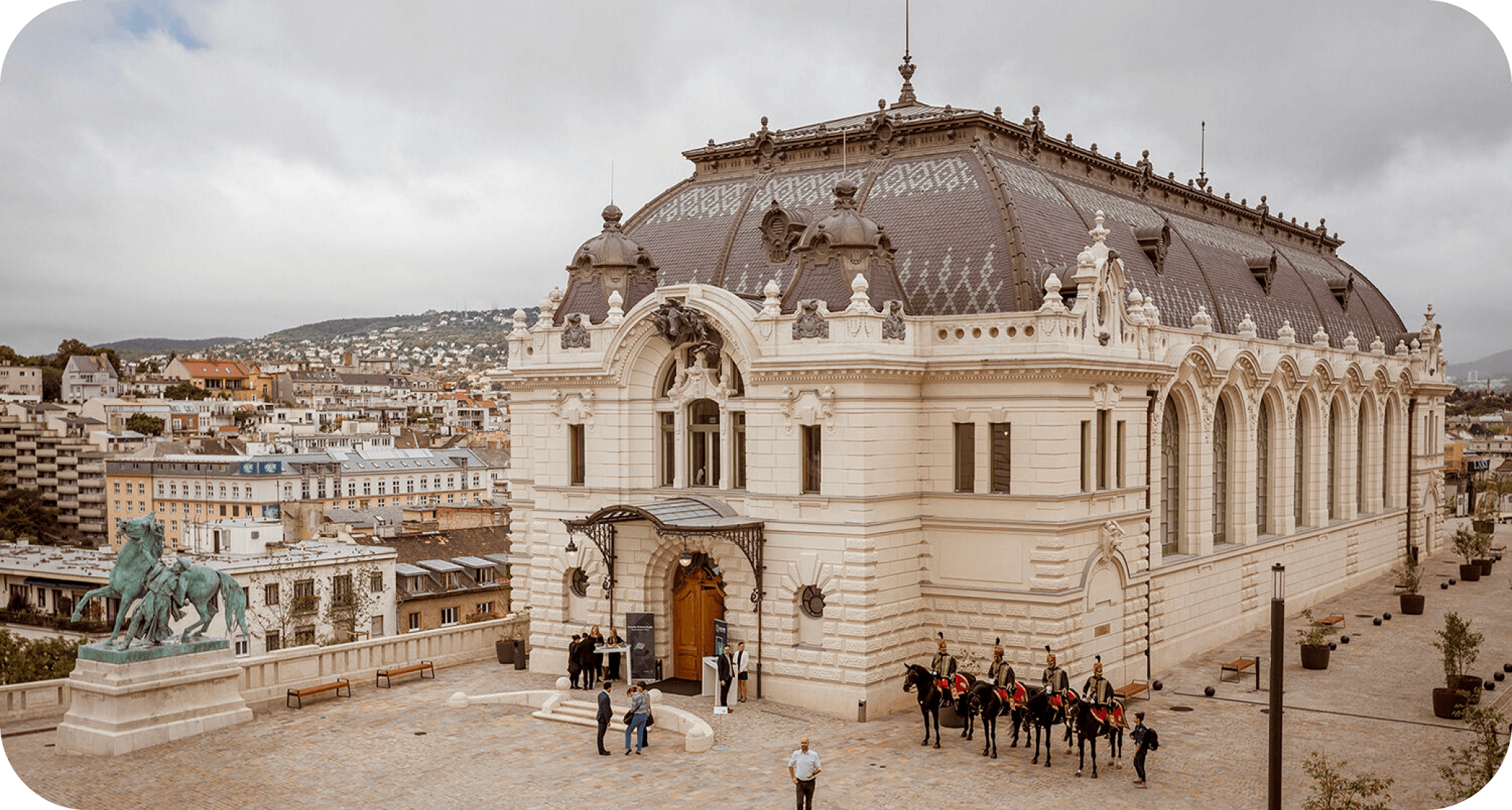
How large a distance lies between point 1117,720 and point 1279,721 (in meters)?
6.69

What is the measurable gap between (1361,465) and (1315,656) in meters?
24.4

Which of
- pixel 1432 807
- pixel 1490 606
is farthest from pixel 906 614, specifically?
pixel 1490 606

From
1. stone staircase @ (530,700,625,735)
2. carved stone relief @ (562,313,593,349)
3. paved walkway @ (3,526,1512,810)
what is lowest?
paved walkway @ (3,526,1512,810)

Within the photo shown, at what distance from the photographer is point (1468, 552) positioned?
6175 cm

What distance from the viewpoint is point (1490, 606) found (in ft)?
182

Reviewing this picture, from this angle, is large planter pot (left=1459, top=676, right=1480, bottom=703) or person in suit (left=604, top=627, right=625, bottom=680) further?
person in suit (left=604, top=627, right=625, bottom=680)

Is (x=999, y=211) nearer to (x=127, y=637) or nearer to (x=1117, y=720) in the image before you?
(x=1117, y=720)

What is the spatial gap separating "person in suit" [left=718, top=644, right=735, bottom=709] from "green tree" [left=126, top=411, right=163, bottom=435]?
387ft

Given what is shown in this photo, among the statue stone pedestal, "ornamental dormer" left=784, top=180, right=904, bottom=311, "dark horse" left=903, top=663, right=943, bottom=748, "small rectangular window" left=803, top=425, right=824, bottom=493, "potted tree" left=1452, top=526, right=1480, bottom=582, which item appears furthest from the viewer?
"potted tree" left=1452, top=526, right=1480, bottom=582

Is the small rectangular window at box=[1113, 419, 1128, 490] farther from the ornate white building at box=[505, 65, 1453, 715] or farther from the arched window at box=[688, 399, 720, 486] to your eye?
the arched window at box=[688, 399, 720, 486]

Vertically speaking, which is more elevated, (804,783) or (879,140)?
(879,140)

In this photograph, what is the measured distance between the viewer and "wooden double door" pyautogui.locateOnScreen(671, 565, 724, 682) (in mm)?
39938

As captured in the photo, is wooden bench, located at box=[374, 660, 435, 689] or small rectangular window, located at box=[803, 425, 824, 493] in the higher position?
small rectangular window, located at box=[803, 425, 824, 493]

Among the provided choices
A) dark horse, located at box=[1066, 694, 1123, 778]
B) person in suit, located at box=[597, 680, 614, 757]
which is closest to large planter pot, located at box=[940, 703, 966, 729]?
dark horse, located at box=[1066, 694, 1123, 778]
